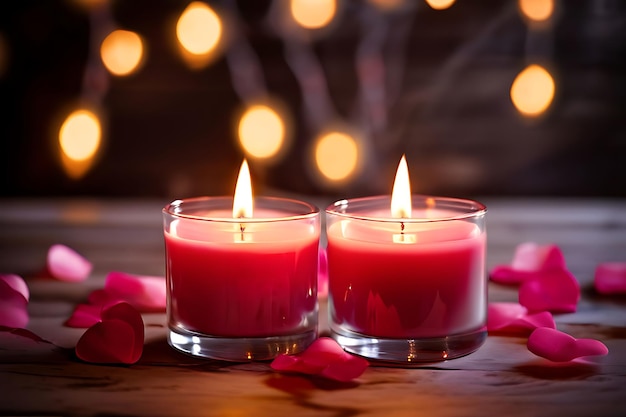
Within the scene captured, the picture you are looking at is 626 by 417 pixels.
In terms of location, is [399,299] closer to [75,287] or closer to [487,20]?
[75,287]

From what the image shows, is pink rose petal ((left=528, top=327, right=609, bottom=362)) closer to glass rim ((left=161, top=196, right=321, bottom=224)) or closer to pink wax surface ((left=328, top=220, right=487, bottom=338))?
pink wax surface ((left=328, top=220, right=487, bottom=338))

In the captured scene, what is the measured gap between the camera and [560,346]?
31.7 inches

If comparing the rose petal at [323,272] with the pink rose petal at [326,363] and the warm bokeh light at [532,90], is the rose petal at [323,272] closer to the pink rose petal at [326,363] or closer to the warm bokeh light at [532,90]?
the pink rose petal at [326,363]

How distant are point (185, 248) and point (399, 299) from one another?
218 millimetres

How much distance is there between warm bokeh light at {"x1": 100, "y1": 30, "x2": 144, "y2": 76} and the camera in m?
1.62

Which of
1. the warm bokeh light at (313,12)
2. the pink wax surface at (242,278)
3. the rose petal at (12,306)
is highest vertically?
the warm bokeh light at (313,12)

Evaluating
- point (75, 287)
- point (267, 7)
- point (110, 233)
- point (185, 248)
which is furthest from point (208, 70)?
point (185, 248)

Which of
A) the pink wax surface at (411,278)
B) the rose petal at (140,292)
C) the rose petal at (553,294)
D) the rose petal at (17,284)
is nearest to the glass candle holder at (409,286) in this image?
the pink wax surface at (411,278)

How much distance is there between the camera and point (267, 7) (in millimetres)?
1594

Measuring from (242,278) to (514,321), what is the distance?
0.33 meters

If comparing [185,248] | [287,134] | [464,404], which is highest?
[287,134]

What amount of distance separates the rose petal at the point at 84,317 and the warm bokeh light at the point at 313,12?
84cm

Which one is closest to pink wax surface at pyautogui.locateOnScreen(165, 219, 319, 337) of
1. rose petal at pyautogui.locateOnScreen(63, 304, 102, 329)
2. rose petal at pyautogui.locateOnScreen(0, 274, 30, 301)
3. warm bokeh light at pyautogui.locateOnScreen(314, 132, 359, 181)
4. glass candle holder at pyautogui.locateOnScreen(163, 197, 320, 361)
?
glass candle holder at pyautogui.locateOnScreen(163, 197, 320, 361)

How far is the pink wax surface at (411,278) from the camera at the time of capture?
786 mm
